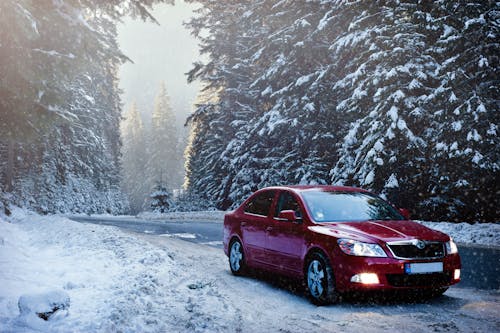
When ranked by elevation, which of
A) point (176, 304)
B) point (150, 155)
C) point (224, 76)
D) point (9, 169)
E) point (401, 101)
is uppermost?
point (150, 155)

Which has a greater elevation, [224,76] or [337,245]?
[224,76]

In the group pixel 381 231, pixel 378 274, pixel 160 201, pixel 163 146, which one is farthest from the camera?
pixel 163 146

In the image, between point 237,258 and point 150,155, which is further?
point 150,155

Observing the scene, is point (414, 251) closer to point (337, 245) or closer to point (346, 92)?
point (337, 245)

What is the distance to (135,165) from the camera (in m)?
97.7

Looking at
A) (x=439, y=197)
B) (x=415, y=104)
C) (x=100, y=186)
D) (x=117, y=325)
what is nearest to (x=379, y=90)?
(x=415, y=104)

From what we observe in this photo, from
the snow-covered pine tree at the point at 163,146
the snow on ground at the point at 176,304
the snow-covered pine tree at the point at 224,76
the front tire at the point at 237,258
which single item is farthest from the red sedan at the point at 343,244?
the snow-covered pine tree at the point at 163,146

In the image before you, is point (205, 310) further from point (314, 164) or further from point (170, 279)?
point (314, 164)

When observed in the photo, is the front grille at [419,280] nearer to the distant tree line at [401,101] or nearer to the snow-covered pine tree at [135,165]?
the distant tree line at [401,101]

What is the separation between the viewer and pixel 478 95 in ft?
58.9

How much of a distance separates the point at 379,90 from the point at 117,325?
15250 mm

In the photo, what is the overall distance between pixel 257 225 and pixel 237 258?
1.04m

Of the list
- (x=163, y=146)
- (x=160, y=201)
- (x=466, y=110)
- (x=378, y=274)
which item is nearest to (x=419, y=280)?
(x=378, y=274)

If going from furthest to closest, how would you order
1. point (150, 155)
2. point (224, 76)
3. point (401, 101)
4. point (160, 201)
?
point (150, 155) → point (160, 201) → point (224, 76) → point (401, 101)
